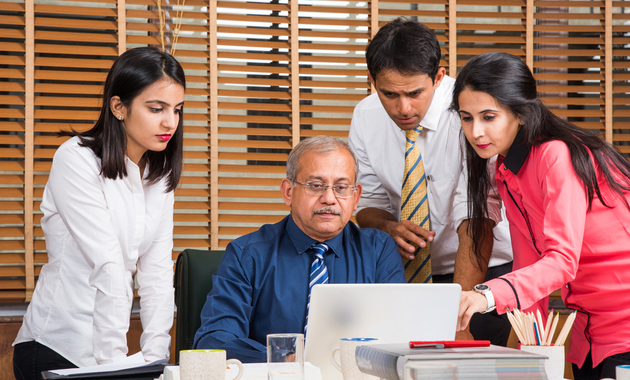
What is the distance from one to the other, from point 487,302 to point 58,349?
1245mm

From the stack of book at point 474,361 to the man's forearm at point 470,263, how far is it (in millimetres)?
1087

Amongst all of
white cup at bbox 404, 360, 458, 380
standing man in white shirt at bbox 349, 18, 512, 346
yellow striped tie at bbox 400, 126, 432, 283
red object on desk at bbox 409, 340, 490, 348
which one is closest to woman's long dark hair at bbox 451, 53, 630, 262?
standing man in white shirt at bbox 349, 18, 512, 346

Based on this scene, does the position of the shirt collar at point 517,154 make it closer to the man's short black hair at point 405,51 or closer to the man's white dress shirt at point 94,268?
the man's short black hair at point 405,51

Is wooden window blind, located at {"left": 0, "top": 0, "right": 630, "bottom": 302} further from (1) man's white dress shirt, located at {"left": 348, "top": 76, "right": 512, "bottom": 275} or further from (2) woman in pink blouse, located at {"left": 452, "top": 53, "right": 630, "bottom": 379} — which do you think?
(2) woman in pink blouse, located at {"left": 452, "top": 53, "right": 630, "bottom": 379}

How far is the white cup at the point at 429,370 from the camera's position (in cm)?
82

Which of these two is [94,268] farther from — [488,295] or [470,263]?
[470,263]

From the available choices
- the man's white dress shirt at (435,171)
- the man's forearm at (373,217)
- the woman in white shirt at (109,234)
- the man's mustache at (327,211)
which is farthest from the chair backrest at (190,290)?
the man's white dress shirt at (435,171)

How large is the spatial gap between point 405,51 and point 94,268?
3.94ft

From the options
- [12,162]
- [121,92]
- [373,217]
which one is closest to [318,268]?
[373,217]

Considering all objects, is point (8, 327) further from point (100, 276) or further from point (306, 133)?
point (306, 133)

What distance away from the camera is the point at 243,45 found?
121 inches

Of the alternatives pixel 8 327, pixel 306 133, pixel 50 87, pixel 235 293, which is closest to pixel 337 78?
pixel 306 133

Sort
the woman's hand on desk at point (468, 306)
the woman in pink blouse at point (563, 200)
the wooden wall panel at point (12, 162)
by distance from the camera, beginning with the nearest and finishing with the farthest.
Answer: the woman's hand on desk at point (468, 306) → the woman in pink blouse at point (563, 200) → the wooden wall panel at point (12, 162)

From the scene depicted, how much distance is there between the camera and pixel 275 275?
1.78 m
